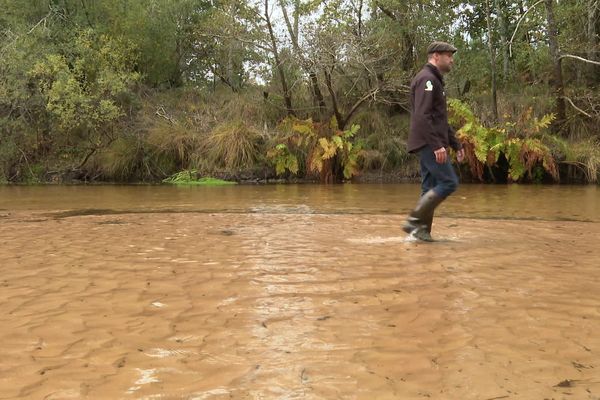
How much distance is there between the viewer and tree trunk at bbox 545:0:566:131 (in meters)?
16.3

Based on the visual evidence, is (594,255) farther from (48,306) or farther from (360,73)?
(360,73)

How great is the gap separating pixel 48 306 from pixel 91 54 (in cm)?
1767

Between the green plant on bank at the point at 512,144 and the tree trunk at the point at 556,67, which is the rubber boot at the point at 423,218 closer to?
the green plant on bank at the point at 512,144

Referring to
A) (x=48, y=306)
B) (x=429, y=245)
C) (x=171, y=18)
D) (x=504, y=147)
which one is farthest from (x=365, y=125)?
(x=48, y=306)

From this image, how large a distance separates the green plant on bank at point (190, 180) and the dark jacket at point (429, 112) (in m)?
11.8

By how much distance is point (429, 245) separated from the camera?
19.4ft

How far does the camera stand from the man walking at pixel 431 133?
20.1 ft

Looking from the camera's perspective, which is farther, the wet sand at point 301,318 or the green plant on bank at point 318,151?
the green plant on bank at point 318,151

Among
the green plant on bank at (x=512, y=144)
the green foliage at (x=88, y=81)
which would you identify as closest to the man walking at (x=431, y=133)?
the green plant on bank at (x=512, y=144)

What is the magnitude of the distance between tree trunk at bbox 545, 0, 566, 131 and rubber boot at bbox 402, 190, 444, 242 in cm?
1252

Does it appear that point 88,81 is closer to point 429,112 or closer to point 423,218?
point 429,112

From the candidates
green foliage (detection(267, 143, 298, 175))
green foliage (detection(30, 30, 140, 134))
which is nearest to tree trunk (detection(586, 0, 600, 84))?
green foliage (detection(267, 143, 298, 175))

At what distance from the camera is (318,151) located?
57.5 feet

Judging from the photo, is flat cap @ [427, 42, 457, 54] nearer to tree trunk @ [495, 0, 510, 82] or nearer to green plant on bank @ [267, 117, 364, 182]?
green plant on bank @ [267, 117, 364, 182]
